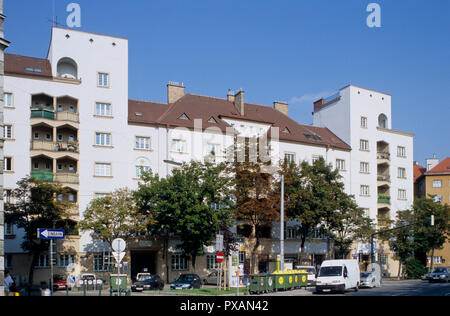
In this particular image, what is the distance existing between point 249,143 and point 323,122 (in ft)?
73.6

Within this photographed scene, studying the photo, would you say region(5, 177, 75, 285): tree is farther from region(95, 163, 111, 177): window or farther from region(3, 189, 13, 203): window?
region(95, 163, 111, 177): window

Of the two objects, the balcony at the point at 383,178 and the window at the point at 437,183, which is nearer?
the balcony at the point at 383,178

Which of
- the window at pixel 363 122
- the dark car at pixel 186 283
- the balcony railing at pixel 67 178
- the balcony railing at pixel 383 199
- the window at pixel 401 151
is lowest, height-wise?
the dark car at pixel 186 283

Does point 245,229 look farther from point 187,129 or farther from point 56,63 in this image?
point 56,63

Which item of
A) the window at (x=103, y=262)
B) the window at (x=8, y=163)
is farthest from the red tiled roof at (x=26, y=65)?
the window at (x=103, y=262)

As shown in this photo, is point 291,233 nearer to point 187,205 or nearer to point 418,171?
point 187,205

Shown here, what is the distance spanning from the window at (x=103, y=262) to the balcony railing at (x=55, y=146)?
967cm

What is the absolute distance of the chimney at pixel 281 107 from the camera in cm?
6994

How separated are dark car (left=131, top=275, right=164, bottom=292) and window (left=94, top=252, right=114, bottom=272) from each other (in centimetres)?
793

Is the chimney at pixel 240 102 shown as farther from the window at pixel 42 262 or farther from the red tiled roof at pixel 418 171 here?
the red tiled roof at pixel 418 171

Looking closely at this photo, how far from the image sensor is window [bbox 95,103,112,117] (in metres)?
52.2

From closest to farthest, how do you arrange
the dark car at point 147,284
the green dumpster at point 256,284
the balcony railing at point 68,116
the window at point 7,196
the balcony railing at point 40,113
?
the green dumpster at point 256,284, the dark car at point 147,284, the window at point 7,196, the balcony railing at point 40,113, the balcony railing at point 68,116

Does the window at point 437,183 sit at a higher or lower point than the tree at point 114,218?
higher

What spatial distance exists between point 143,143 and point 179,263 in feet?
39.8
